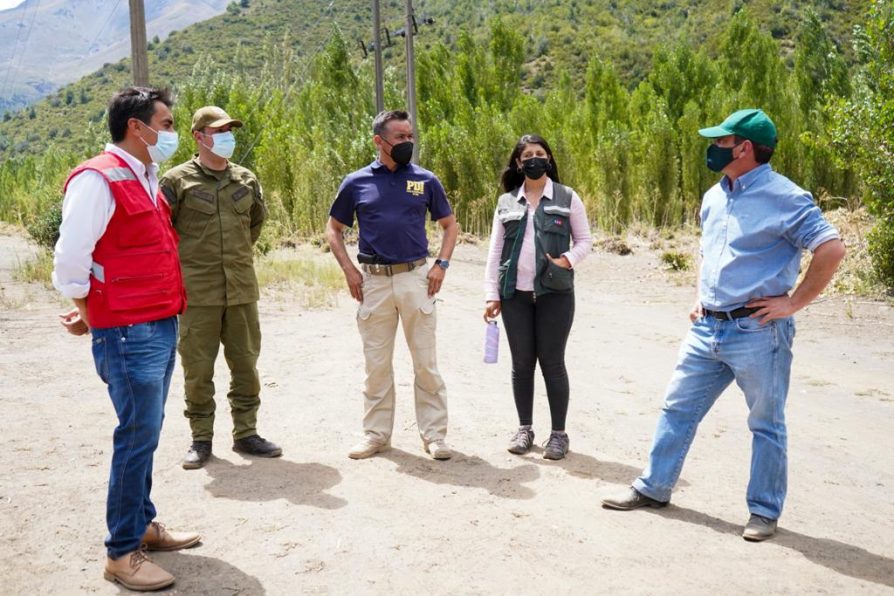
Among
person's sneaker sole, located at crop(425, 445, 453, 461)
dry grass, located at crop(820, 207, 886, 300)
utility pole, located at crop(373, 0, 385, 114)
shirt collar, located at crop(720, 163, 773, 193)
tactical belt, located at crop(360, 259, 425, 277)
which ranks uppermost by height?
utility pole, located at crop(373, 0, 385, 114)

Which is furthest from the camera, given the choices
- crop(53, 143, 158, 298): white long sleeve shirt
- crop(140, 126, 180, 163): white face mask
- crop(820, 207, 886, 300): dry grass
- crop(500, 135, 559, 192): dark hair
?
crop(820, 207, 886, 300): dry grass

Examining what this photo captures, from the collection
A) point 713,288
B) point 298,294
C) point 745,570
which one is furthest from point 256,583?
point 298,294

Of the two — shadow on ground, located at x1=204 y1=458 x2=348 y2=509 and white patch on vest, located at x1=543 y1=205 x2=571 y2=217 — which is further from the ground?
white patch on vest, located at x1=543 y1=205 x2=571 y2=217

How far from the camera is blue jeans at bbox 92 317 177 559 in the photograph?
3688 mm

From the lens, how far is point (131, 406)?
3.70 metres

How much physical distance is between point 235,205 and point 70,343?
481cm

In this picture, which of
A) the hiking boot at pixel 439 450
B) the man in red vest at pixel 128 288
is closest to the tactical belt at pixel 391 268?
the hiking boot at pixel 439 450

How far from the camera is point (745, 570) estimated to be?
400 cm

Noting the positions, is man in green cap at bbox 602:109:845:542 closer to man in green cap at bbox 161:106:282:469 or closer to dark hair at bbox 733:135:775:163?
dark hair at bbox 733:135:775:163

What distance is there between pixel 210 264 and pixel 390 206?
1.13m

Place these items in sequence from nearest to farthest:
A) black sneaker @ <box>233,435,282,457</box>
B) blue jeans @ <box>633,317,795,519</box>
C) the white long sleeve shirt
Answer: the white long sleeve shirt, blue jeans @ <box>633,317,795,519</box>, black sneaker @ <box>233,435,282,457</box>

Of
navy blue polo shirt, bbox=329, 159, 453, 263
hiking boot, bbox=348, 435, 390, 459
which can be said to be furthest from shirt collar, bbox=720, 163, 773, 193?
hiking boot, bbox=348, 435, 390, 459

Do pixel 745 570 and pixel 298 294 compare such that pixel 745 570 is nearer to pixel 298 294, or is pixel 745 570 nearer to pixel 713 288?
pixel 713 288

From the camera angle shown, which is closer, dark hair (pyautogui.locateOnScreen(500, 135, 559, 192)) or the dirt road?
the dirt road
